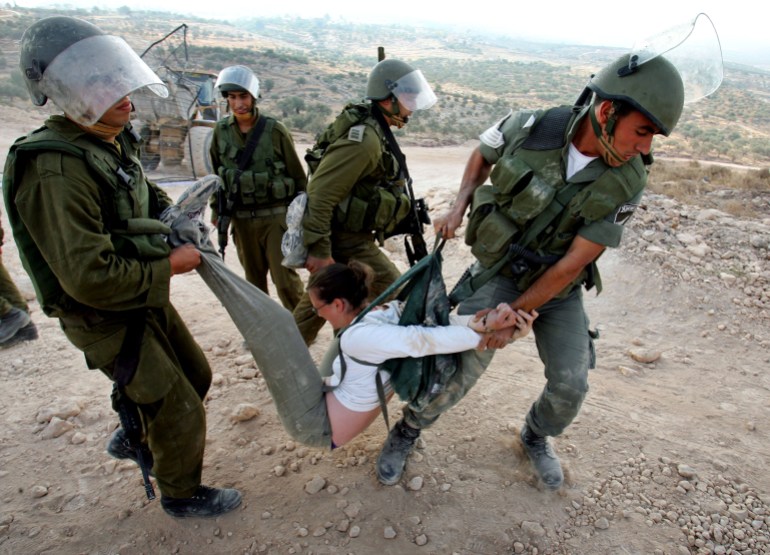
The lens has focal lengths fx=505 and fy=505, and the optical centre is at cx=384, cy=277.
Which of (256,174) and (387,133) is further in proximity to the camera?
(256,174)

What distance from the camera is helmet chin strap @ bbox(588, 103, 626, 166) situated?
2.04 metres

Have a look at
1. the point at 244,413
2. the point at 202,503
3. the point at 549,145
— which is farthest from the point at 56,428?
the point at 549,145

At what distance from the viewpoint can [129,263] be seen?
5.88 ft

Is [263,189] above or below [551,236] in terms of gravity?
below

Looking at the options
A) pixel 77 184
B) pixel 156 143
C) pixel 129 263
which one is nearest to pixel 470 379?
pixel 129 263

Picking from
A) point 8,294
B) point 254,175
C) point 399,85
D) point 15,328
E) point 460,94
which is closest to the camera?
point 399,85

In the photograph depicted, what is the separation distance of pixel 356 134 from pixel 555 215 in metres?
1.21

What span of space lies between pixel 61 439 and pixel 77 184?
6.10 ft

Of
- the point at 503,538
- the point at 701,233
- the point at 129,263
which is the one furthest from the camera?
the point at 701,233

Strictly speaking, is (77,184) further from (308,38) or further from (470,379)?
(308,38)

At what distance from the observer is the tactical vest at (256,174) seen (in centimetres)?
362

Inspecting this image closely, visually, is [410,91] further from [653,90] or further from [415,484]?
[415,484]

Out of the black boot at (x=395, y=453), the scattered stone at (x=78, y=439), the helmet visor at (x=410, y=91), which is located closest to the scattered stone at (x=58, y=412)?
Result: the scattered stone at (x=78, y=439)

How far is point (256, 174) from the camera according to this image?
11.9 ft
